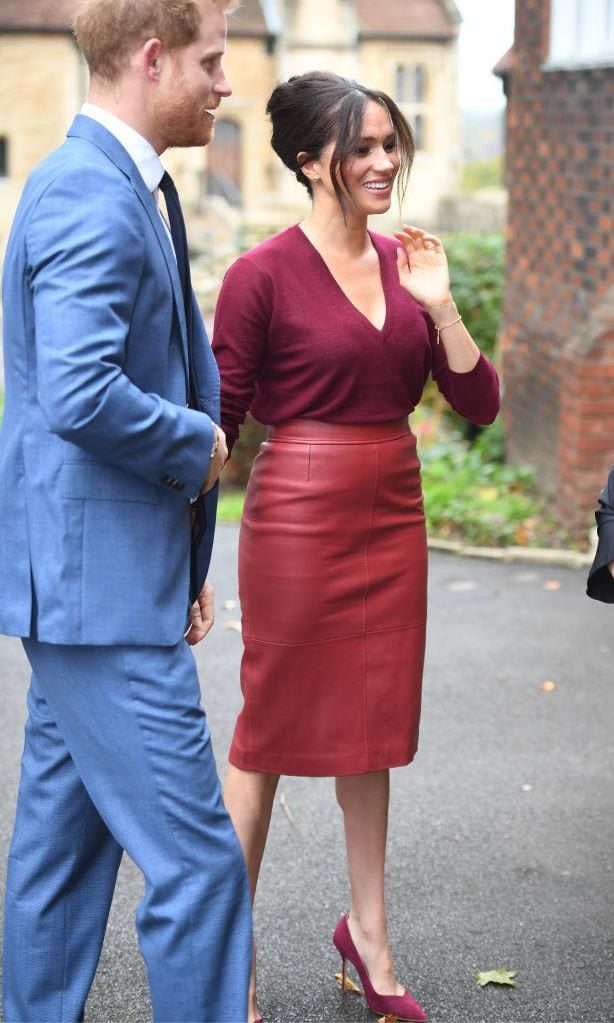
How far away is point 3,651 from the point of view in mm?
6984

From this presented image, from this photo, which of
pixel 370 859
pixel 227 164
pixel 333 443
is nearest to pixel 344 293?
pixel 333 443

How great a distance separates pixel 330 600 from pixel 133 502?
2.70 feet

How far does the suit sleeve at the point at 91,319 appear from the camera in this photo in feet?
8.38

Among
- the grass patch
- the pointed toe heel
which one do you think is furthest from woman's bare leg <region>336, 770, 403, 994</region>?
the grass patch

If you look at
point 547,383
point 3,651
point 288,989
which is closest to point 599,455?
point 547,383

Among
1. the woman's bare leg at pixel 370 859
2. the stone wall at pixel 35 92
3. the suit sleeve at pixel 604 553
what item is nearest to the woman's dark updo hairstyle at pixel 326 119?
the suit sleeve at pixel 604 553

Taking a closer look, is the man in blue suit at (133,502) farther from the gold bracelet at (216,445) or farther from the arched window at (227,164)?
the arched window at (227,164)

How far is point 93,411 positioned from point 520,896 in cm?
236

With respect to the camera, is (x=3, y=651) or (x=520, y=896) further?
(x=3, y=651)

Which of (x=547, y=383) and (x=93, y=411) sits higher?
(x=93, y=411)

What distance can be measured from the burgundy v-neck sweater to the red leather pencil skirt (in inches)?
2.5

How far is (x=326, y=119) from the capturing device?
344 cm

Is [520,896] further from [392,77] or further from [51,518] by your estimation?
[392,77]

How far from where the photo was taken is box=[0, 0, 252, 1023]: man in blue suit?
2639 mm
